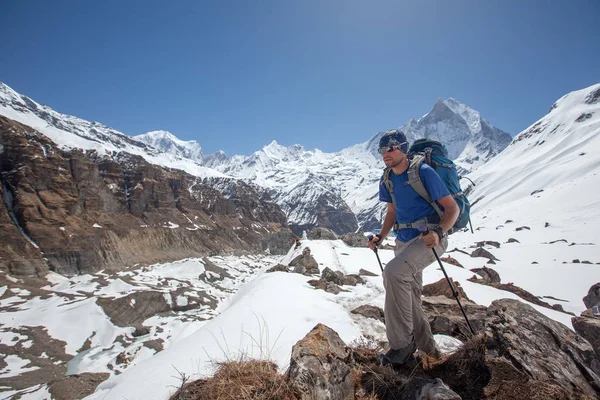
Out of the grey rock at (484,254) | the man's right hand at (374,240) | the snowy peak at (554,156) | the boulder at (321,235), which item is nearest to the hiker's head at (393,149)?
the man's right hand at (374,240)

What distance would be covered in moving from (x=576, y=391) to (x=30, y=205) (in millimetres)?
120083

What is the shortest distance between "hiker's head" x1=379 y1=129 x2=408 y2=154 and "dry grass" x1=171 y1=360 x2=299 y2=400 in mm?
3053

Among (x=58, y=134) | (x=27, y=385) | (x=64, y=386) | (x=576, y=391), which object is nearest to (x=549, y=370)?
(x=576, y=391)

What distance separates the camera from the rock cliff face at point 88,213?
80.5 metres

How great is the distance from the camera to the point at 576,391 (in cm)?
264

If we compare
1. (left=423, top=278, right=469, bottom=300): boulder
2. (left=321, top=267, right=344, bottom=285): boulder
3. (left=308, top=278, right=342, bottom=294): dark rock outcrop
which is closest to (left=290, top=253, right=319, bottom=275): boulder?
(left=321, top=267, right=344, bottom=285): boulder

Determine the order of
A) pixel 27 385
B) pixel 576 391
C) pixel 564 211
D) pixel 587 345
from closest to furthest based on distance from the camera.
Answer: pixel 576 391
pixel 587 345
pixel 27 385
pixel 564 211

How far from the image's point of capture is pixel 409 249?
3650mm

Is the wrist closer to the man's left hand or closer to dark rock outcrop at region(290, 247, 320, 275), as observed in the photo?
the man's left hand

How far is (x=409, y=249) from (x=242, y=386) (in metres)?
2.52

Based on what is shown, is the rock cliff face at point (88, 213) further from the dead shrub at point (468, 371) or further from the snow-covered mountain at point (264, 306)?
the dead shrub at point (468, 371)

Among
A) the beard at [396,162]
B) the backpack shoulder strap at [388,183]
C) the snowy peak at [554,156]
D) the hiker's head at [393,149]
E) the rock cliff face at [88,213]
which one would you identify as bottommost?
the snowy peak at [554,156]

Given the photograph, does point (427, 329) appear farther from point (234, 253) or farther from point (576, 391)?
point (234, 253)

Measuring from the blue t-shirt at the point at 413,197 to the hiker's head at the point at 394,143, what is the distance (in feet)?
1.23
